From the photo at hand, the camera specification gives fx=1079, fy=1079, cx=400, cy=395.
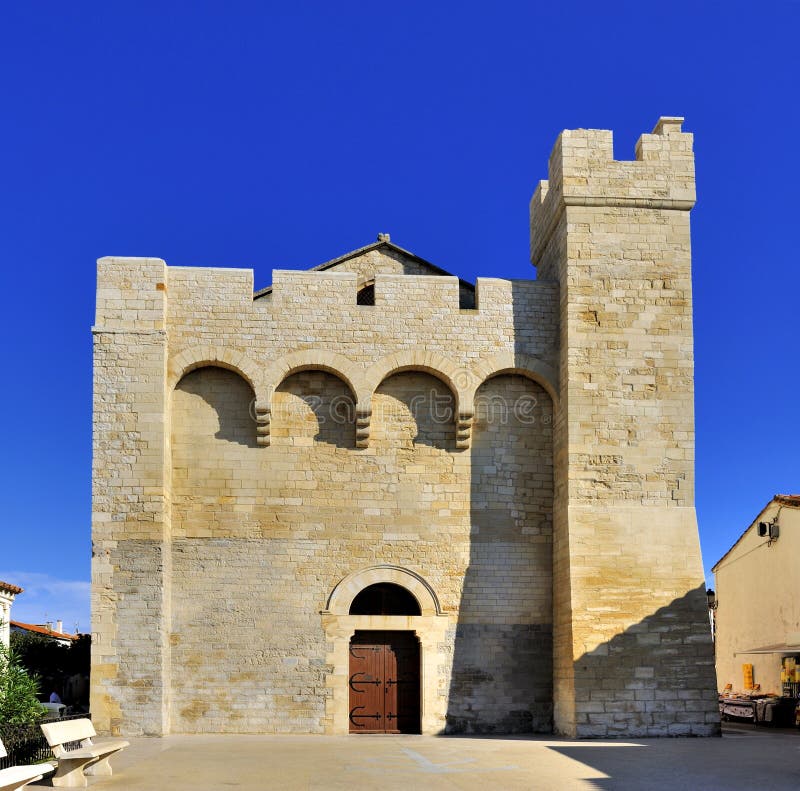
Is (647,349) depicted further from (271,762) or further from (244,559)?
(271,762)

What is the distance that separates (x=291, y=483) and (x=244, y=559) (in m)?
1.23

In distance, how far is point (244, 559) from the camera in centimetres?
1489

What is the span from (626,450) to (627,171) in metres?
4.05

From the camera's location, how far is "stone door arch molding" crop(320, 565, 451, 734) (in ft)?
48.0

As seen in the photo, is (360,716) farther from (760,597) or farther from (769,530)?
(760,597)

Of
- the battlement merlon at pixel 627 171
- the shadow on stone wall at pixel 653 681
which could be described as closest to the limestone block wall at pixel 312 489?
the shadow on stone wall at pixel 653 681

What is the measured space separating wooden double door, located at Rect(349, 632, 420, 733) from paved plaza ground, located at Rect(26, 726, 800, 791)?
0.96 meters

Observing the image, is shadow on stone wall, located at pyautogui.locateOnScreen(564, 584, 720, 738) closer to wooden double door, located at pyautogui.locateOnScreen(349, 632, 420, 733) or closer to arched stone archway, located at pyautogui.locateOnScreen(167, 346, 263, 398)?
wooden double door, located at pyautogui.locateOnScreen(349, 632, 420, 733)

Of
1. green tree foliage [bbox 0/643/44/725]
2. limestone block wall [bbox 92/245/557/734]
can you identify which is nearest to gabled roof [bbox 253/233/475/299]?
limestone block wall [bbox 92/245/557/734]

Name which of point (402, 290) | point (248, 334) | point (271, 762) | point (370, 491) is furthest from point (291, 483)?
point (271, 762)

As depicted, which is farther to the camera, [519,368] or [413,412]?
[413,412]

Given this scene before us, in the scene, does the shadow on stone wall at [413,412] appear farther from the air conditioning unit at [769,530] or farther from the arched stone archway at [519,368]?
the air conditioning unit at [769,530]

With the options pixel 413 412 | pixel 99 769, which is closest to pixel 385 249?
pixel 413 412

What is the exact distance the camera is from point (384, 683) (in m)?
15.1
